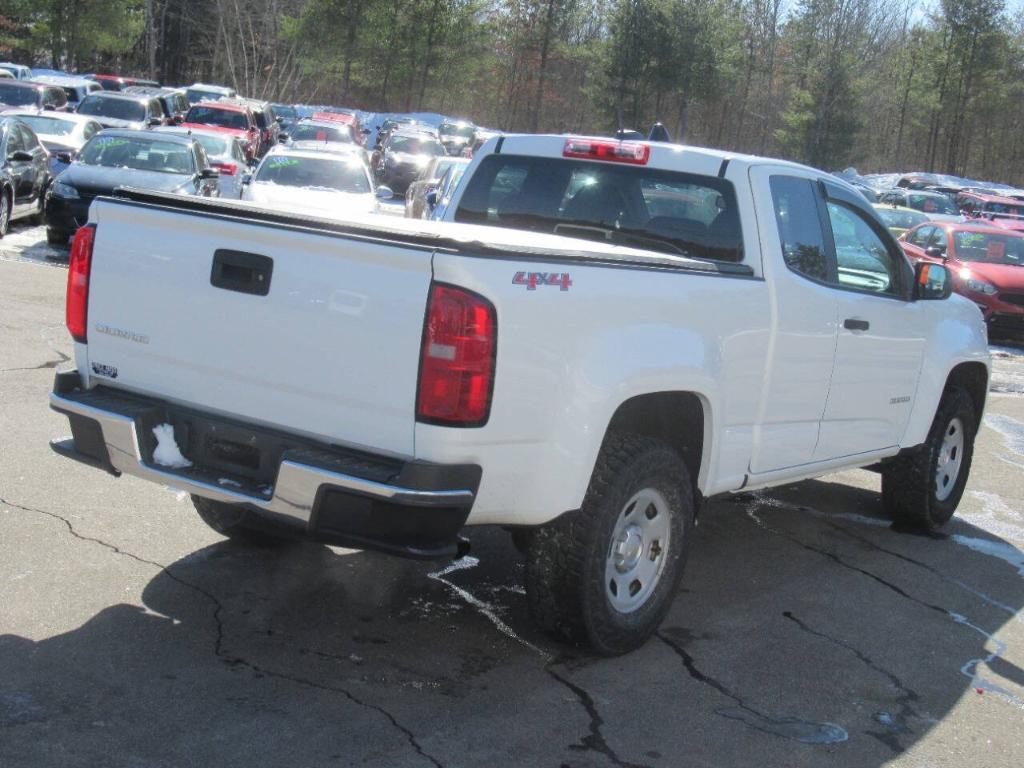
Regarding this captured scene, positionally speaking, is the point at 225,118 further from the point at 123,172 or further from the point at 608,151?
the point at 608,151

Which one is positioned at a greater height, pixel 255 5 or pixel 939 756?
pixel 255 5

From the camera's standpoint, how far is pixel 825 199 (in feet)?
20.3

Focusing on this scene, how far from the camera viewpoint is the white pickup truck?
4.00 metres

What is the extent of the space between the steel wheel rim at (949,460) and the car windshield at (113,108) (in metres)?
24.7

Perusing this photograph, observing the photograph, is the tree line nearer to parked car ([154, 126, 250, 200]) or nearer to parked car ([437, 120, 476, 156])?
parked car ([437, 120, 476, 156])

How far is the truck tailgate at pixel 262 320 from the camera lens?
13.1 feet

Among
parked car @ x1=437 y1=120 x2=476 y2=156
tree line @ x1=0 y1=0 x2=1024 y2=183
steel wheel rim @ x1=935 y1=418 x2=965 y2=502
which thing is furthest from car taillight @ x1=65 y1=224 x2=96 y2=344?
tree line @ x1=0 y1=0 x2=1024 y2=183

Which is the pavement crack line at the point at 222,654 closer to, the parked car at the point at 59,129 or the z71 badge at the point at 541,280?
the z71 badge at the point at 541,280

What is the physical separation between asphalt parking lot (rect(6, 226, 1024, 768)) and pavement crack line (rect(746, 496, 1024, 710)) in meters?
0.01

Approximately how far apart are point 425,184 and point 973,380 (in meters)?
14.3

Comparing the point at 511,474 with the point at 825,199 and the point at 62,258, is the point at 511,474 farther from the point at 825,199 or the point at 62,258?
the point at 62,258

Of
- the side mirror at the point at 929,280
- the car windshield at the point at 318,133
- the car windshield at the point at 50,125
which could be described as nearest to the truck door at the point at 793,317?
the side mirror at the point at 929,280

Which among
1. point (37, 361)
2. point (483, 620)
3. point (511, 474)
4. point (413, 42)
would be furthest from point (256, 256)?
point (413, 42)

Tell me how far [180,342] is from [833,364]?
3.13m
